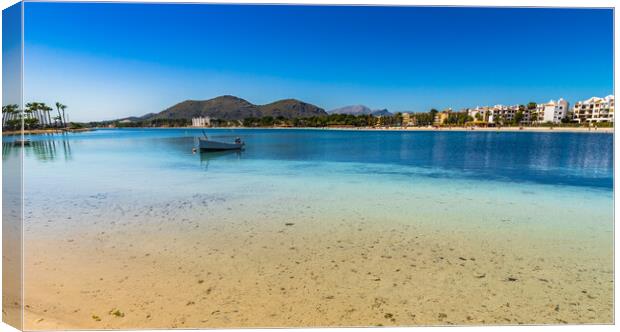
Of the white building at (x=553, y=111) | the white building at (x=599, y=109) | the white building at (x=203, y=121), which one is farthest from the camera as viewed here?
the white building at (x=553, y=111)

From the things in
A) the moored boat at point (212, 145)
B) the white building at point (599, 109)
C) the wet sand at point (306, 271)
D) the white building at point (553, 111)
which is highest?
the white building at point (553, 111)

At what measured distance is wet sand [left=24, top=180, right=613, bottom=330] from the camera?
2.33 m

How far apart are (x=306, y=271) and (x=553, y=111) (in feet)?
177

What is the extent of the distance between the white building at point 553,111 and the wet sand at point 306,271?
45.2 m

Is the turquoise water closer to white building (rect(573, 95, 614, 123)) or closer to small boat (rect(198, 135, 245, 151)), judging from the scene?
white building (rect(573, 95, 614, 123))

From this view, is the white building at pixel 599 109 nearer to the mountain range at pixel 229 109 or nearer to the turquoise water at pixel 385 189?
the turquoise water at pixel 385 189

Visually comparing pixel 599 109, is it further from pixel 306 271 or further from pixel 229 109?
pixel 229 109

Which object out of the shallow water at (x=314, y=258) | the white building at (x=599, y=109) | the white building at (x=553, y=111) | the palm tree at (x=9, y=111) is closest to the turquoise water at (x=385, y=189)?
the shallow water at (x=314, y=258)

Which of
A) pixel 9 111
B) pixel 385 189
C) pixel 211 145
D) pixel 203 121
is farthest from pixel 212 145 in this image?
pixel 9 111

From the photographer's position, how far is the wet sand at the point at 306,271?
91.7 inches

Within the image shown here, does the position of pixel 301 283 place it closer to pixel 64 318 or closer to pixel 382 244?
pixel 382 244

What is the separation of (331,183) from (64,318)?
6.32m

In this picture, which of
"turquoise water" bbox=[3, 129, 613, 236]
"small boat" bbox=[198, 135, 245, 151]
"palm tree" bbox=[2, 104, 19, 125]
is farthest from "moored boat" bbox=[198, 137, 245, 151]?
"palm tree" bbox=[2, 104, 19, 125]

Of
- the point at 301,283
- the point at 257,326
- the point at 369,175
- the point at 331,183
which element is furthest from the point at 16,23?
the point at 369,175
